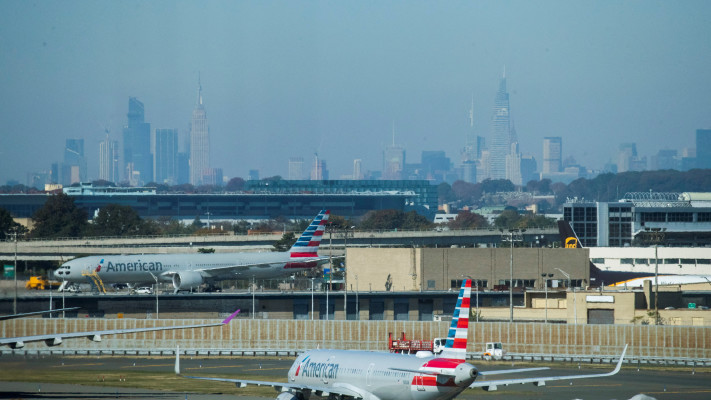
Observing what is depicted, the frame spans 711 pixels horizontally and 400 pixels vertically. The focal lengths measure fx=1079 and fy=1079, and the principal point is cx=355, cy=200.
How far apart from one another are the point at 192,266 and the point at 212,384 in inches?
2490

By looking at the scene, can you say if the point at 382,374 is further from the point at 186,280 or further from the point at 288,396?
the point at 186,280

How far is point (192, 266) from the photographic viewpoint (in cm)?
12938

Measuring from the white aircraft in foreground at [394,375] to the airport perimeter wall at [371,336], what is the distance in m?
29.2

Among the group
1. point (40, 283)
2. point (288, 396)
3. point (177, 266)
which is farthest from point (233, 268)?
point (288, 396)

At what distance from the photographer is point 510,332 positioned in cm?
8356

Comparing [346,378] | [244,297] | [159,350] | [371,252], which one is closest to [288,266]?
[371,252]

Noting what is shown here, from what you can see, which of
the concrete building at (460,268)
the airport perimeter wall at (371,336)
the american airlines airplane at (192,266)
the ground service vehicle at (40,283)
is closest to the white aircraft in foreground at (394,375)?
the airport perimeter wall at (371,336)

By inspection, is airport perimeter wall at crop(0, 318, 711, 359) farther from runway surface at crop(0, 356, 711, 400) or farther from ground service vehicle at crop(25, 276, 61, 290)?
ground service vehicle at crop(25, 276, 61, 290)

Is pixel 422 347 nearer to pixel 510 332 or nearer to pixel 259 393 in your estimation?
pixel 510 332

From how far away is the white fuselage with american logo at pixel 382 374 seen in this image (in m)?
47.0

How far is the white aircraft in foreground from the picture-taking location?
46969 millimetres

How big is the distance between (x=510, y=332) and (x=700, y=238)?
12128 centimetres

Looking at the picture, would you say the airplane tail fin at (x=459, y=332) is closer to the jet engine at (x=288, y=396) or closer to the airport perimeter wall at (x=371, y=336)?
the jet engine at (x=288, y=396)

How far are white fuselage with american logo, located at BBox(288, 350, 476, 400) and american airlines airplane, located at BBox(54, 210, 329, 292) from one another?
68.0 metres
